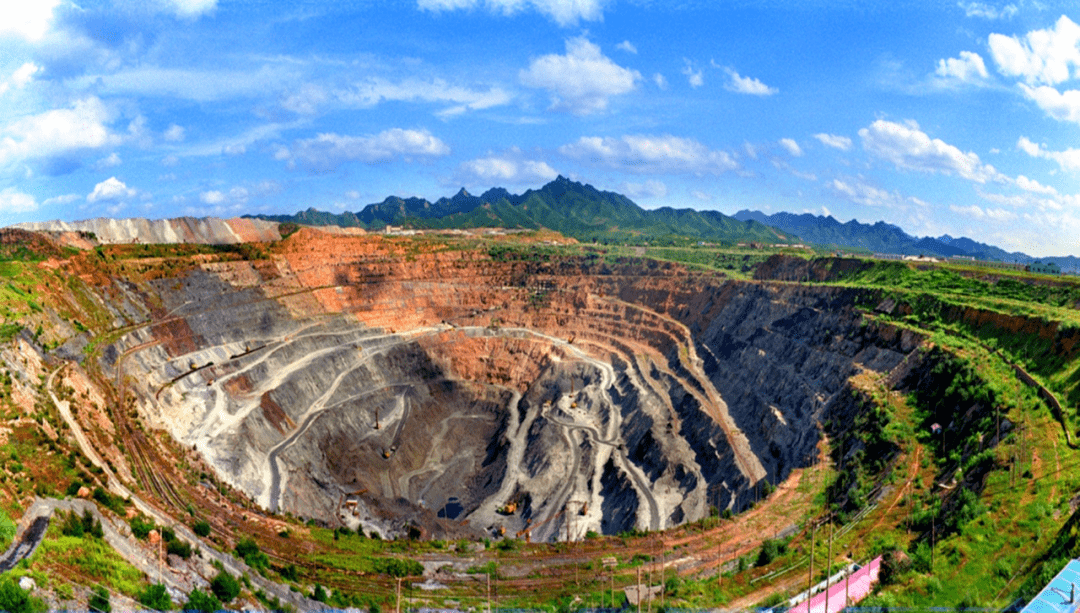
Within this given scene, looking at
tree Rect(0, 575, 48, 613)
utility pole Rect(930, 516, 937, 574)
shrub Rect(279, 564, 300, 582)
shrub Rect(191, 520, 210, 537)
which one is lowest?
shrub Rect(279, 564, 300, 582)

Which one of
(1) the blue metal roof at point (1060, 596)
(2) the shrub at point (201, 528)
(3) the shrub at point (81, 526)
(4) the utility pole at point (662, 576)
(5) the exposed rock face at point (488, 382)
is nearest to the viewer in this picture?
(1) the blue metal roof at point (1060, 596)

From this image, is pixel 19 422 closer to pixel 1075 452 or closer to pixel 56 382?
pixel 56 382

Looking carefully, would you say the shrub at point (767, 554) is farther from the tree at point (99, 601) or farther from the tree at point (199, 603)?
the tree at point (99, 601)

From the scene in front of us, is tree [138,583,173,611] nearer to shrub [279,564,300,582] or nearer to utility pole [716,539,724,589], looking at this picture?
shrub [279,564,300,582]

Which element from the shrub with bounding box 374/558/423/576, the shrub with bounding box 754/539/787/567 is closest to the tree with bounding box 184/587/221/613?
the shrub with bounding box 374/558/423/576

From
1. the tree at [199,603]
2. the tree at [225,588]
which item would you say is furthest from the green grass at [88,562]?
the tree at [225,588]
